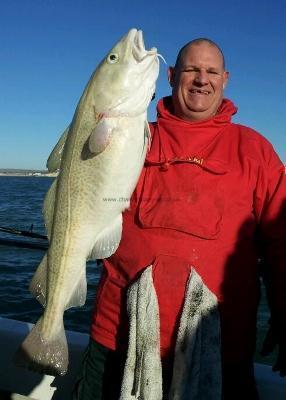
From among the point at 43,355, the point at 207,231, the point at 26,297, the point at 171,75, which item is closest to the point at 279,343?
the point at 207,231

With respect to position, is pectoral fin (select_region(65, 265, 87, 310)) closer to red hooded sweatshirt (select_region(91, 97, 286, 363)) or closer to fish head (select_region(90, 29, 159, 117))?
red hooded sweatshirt (select_region(91, 97, 286, 363))

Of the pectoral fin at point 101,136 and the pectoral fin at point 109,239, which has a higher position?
the pectoral fin at point 101,136

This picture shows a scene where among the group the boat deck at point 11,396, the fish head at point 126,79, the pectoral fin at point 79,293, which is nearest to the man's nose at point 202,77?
the fish head at point 126,79

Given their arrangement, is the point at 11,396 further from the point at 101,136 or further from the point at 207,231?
the point at 101,136

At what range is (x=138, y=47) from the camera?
2.89m

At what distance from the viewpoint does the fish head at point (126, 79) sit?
110 inches

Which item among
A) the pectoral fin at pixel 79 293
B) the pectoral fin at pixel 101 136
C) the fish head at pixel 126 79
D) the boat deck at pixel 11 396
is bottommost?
the boat deck at pixel 11 396

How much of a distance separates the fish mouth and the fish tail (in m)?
1.81

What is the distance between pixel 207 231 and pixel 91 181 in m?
0.82

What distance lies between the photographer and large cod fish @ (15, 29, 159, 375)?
2.75 meters

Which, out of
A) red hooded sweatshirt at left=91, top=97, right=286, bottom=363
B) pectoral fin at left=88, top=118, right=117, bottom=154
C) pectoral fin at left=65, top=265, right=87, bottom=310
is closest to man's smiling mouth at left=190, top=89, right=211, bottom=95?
red hooded sweatshirt at left=91, top=97, right=286, bottom=363

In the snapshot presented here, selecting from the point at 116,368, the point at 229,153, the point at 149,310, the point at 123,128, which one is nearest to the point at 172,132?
the point at 229,153

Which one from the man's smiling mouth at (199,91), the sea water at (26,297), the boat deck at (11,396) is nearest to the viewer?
the man's smiling mouth at (199,91)

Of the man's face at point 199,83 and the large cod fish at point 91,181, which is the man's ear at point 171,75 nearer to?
the man's face at point 199,83
